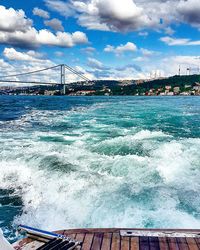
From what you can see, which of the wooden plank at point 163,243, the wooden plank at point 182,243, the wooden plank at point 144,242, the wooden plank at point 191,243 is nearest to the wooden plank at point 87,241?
the wooden plank at point 144,242

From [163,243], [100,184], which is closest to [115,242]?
[163,243]

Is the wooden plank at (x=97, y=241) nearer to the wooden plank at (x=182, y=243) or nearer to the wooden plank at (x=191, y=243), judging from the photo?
the wooden plank at (x=182, y=243)

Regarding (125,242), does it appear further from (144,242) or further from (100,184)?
(100,184)

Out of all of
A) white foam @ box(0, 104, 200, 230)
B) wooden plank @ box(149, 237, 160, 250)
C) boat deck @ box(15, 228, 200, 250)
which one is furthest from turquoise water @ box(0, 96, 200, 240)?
wooden plank @ box(149, 237, 160, 250)

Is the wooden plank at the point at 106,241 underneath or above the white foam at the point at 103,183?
above

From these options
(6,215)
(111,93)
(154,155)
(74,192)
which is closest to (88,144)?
(154,155)

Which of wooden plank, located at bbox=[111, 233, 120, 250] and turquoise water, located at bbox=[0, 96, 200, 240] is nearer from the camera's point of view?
wooden plank, located at bbox=[111, 233, 120, 250]

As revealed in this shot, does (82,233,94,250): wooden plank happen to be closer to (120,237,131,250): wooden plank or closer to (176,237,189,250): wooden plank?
(120,237,131,250): wooden plank

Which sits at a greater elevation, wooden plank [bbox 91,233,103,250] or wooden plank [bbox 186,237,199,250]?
wooden plank [bbox 186,237,199,250]
